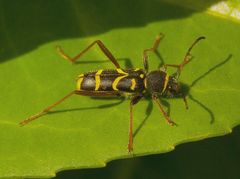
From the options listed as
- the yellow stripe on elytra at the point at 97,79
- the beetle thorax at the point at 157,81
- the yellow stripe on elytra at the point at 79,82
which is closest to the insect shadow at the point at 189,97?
the beetle thorax at the point at 157,81

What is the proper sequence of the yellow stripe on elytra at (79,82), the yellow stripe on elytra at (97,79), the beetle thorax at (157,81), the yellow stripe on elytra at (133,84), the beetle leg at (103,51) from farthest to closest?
the yellow stripe on elytra at (133,84)
the beetle thorax at (157,81)
the yellow stripe on elytra at (97,79)
the yellow stripe on elytra at (79,82)
the beetle leg at (103,51)

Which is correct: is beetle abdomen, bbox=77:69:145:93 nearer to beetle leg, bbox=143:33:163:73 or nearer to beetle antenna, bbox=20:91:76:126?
beetle leg, bbox=143:33:163:73

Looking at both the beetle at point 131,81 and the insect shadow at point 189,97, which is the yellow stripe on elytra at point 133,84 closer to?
the beetle at point 131,81

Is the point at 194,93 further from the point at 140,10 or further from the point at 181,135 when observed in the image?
the point at 140,10

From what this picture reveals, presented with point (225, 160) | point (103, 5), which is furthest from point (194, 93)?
point (103, 5)

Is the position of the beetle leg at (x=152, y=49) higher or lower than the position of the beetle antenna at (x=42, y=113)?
higher

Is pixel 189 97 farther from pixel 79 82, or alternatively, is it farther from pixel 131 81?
pixel 79 82
